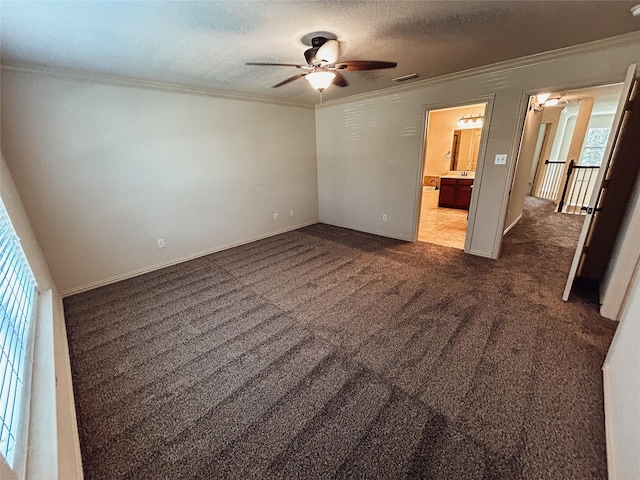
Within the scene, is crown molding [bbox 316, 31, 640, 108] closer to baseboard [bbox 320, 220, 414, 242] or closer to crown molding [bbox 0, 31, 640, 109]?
crown molding [bbox 0, 31, 640, 109]

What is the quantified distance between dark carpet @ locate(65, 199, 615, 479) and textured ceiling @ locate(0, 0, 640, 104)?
2276 millimetres

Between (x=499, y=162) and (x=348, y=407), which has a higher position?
(x=499, y=162)

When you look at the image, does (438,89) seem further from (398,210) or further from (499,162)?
(398,210)

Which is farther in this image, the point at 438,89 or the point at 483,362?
the point at 438,89

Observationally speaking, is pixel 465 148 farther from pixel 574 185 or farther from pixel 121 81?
pixel 121 81

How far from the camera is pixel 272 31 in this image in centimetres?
194

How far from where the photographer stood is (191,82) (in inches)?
124

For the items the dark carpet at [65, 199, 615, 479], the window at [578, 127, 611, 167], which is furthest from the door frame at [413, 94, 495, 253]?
the window at [578, 127, 611, 167]

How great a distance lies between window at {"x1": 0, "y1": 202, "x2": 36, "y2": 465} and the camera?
919 mm

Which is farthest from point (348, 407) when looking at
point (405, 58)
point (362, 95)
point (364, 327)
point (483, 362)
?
point (362, 95)

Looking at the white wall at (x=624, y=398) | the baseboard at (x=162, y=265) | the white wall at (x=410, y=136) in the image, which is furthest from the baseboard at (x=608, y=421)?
the baseboard at (x=162, y=265)

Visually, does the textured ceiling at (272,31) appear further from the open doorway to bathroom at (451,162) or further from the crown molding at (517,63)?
the open doorway to bathroom at (451,162)

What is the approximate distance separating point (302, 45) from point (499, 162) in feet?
8.59

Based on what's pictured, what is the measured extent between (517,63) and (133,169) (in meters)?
4.48
